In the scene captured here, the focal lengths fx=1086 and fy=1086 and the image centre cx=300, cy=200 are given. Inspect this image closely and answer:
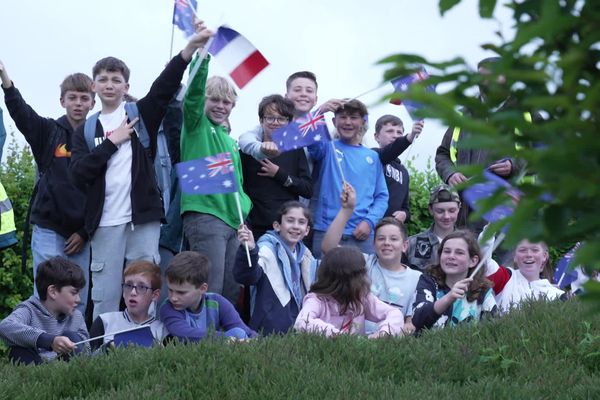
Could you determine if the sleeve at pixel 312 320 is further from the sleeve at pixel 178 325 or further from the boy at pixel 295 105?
the boy at pixel 295 105

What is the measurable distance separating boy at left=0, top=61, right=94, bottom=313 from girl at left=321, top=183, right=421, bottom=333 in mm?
2130

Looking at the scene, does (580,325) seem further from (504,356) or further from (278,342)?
(278,342)

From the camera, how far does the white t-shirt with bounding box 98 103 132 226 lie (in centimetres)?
783

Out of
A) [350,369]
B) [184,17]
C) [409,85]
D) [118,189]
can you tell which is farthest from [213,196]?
[409,85]

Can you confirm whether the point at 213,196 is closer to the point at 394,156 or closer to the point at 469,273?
the point at 394,156

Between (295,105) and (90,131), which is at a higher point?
(295,105)

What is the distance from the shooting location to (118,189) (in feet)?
25.9

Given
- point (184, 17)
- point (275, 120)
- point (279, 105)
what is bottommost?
point (275, 120)

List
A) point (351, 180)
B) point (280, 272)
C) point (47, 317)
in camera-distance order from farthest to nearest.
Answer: point (351, 180) < point (280, 272) < point (47, 317)

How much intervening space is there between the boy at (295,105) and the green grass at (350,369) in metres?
2.59

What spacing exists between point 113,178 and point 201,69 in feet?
3.43

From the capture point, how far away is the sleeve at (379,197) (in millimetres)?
9336

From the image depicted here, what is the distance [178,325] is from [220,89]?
7.28 ft

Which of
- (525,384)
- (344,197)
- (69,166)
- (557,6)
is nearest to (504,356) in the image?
(525,384)
